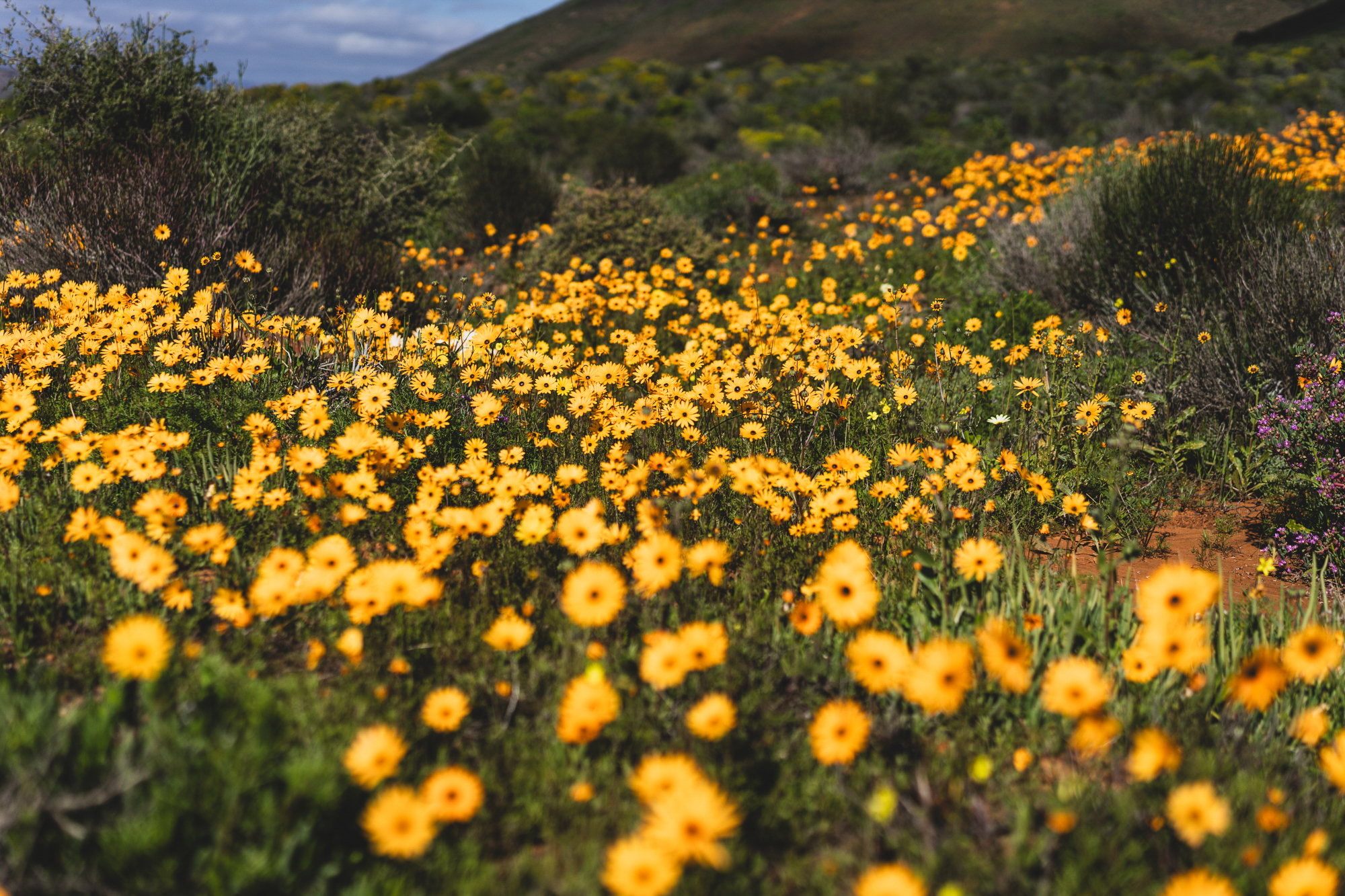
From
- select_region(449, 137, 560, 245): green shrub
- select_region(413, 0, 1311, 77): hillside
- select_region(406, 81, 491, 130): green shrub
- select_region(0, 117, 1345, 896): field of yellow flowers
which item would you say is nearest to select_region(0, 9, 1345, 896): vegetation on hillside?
select_region(0, 117, 1345, 896): field of yellow flowers

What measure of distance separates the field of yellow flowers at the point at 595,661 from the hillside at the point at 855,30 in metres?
44.8

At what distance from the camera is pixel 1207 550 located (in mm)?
3594

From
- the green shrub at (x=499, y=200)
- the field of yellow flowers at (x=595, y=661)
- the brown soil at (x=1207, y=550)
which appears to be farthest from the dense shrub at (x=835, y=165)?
the field of yellow flowers at (x=595, y=661)

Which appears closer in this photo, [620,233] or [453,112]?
[620,233]

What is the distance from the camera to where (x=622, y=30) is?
69562 mm

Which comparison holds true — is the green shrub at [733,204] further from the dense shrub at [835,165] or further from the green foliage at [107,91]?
the green foliage at [107,91]

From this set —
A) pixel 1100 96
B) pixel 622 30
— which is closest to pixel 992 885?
pixel 1100 96

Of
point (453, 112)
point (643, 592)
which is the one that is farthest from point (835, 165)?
point (453, 112)

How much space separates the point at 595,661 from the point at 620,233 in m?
7.14

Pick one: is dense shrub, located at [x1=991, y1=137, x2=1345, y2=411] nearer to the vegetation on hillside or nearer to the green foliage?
the vegetation on hillside

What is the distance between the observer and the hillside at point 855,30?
49.1 metres

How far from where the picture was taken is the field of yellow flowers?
1.52m

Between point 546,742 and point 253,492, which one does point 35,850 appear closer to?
point 546,742

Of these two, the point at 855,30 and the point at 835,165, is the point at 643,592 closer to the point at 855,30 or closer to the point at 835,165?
the point at 835,165
